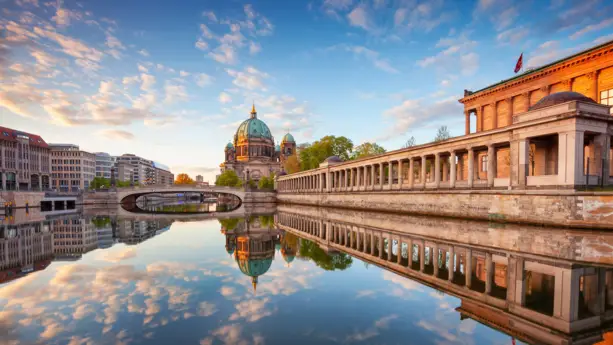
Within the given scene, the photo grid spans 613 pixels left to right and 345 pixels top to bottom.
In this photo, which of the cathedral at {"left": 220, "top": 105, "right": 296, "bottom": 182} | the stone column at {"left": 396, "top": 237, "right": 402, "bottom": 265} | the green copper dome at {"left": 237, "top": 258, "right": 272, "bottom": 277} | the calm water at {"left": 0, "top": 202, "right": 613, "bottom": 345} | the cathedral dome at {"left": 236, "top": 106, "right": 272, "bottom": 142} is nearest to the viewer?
the calm water at {"left": 0, "top": 202, "right": 613, "bottom": 345}

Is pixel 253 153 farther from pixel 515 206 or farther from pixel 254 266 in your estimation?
pixel 254 266

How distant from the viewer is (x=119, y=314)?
277 inches

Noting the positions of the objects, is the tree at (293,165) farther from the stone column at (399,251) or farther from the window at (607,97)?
the stone column at (399,251)

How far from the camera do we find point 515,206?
912 inches

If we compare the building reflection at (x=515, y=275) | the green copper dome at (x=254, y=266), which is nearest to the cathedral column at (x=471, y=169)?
the building reflection at (x=515, y=275)

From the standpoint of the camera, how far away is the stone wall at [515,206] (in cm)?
1895

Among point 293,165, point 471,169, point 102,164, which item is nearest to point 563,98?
point 471,169

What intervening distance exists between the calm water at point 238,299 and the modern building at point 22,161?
3791 inches

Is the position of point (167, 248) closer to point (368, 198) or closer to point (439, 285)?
point (439, 285)

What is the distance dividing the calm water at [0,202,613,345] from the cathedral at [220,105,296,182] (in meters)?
124

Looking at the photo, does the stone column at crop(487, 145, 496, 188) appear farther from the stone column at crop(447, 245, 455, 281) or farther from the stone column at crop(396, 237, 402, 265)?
the stone column at crop(447, 245, 455, 281)

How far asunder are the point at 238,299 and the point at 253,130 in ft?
475

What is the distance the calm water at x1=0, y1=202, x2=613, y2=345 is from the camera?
605 cm

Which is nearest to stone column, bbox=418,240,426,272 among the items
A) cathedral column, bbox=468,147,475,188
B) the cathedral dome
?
cathedral column, bbox=468,147,475,188
